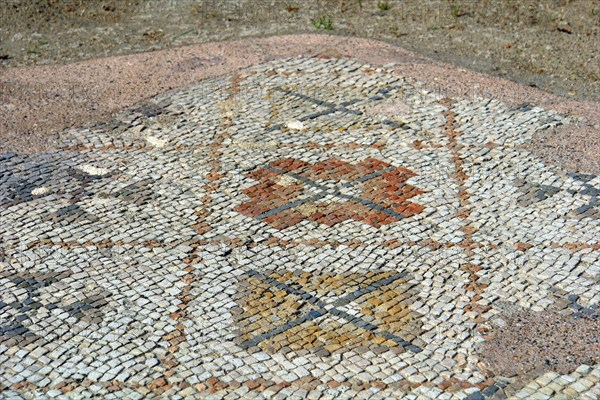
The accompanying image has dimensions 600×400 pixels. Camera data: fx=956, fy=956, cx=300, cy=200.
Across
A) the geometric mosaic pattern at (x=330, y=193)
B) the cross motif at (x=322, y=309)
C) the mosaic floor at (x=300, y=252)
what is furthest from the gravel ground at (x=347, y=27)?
the cross motif at (x=322, y=309)

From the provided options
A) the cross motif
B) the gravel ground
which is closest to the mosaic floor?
the cross motif

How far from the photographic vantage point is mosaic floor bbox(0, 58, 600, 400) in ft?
20.5

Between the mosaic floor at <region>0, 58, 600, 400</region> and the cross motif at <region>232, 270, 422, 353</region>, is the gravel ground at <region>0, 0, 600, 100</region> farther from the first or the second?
the cross motif at <region>232, 270, 422, 353</region>

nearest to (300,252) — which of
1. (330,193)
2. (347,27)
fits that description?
(330,193)

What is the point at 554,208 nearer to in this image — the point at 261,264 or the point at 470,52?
the point at 261,264

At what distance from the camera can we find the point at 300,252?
301 inches

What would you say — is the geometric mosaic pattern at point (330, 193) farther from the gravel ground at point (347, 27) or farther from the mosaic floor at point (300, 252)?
the gravel ground at point (347, 27)

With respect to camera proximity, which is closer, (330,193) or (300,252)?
(300,252)

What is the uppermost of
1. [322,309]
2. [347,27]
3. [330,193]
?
[347,27]

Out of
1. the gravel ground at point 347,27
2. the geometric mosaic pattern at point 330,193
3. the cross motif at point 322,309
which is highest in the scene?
the gravel ground at point 347,27

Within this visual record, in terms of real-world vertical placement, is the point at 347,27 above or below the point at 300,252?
above

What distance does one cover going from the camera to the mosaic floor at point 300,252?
625cm

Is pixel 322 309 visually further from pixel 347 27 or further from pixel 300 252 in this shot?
pixel 347 27

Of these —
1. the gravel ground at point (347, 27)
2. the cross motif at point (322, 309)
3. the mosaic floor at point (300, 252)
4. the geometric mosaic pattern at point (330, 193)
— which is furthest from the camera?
the gravel ground at point (347, 27)
